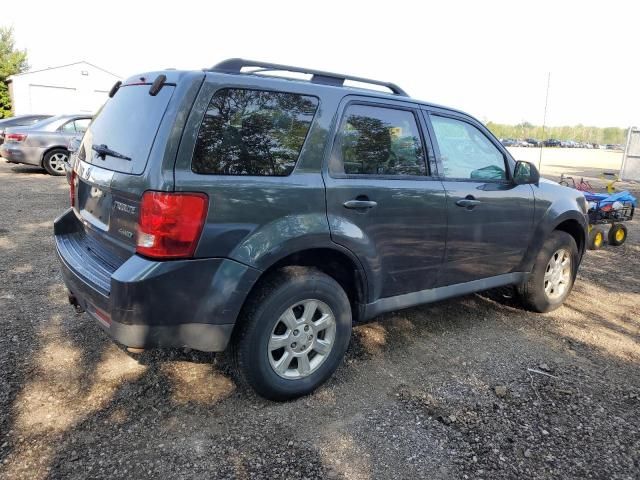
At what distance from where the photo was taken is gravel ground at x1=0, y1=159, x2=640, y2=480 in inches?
99.5

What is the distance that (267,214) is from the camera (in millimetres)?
2721

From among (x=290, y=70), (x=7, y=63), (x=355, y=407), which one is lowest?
(x=355, y=407)

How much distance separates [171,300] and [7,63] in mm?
39303

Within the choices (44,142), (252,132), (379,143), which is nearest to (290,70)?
(252,132)

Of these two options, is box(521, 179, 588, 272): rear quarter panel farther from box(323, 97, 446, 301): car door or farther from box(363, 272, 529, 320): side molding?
box(323, 97, 446, 301): car door

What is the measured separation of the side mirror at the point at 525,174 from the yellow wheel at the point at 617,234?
429cm

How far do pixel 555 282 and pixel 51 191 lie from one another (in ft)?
31.1

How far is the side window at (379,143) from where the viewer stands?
313 cm

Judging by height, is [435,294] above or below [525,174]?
below

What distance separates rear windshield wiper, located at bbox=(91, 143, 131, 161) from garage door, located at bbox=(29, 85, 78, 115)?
29.3m

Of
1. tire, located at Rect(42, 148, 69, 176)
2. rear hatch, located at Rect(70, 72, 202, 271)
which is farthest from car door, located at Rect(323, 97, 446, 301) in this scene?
tire, located at Rect(42, 148, 69, 176)

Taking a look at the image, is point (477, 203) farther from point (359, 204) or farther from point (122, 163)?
point (122, 163)

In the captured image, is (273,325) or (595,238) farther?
(595,238)

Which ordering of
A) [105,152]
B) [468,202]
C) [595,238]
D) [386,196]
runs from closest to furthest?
[105,152]
[386,196]
[468,202]
[595,238]
